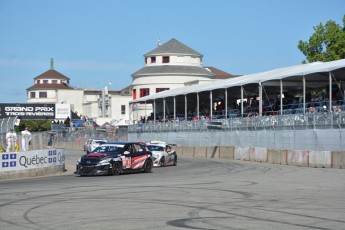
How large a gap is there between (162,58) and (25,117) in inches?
1211

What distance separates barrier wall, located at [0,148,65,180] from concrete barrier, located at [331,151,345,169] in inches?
477

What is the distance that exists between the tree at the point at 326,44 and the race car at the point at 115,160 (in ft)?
158

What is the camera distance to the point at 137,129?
2515 inches

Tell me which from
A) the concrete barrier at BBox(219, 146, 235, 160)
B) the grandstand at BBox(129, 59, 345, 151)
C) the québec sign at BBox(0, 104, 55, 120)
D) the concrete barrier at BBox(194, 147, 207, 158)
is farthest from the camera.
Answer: the québec sign at BBox(0, 104, 55, 120)

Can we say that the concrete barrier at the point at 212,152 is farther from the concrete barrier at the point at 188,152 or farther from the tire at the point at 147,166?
the tire at the point at 147,166

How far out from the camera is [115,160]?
86.7 feet

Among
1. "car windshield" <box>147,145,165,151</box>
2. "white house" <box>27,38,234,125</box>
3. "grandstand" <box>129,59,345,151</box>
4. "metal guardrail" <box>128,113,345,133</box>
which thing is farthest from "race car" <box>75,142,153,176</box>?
"white house" <box>27,38,234,125</box>

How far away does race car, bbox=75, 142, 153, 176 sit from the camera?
85.4ft

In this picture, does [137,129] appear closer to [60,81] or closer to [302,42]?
[302,42]

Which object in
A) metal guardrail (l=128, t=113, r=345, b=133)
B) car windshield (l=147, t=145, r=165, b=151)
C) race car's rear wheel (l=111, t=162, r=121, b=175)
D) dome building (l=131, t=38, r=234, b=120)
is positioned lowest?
race car's rear wheel (l=111, t=162, r=121, b=175)

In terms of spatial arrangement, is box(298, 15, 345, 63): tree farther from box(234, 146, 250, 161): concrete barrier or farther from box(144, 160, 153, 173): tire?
box(144, 160, 153, 173): tire

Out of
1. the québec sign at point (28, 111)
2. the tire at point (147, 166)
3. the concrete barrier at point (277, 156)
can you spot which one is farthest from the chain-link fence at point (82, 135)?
the tire at point (147, 166)

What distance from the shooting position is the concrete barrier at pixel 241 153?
130 ft

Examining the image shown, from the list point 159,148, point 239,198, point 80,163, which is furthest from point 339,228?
point 159,148
